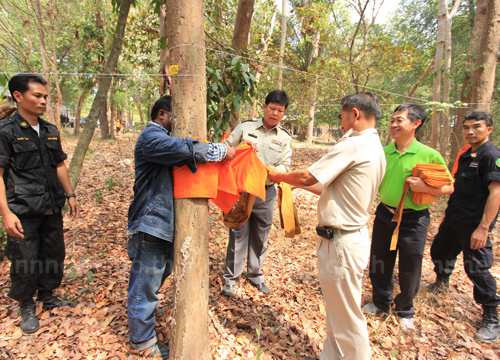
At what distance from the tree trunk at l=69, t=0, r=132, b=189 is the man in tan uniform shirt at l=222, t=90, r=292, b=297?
229 cm

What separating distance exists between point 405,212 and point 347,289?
136 cm

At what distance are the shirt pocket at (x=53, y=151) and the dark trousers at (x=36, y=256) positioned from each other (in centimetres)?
53

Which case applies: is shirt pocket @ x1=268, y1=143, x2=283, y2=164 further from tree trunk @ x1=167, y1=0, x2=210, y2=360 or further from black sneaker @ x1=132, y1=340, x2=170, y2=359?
Result: black sneaker @ x1=132, y1=340, x2=170, y2=359

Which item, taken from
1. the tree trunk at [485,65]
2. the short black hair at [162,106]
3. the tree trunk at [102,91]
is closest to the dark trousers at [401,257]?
the short black hair at [162,106]

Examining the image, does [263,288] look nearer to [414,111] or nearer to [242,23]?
[414,111]

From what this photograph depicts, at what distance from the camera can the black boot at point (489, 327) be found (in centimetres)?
287

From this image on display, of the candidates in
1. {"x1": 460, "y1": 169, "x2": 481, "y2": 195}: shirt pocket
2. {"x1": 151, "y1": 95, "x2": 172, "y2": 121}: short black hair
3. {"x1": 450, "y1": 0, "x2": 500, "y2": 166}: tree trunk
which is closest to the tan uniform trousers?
{"x1": 151, "y1": 95, "x2": 172, "y2": 121}: short black hair

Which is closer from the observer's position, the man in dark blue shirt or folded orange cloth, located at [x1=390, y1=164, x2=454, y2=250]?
the man in dark blue shirt

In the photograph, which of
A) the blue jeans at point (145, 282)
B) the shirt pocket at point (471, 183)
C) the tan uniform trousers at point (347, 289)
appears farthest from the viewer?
the shirt pocket at point (471, 183)

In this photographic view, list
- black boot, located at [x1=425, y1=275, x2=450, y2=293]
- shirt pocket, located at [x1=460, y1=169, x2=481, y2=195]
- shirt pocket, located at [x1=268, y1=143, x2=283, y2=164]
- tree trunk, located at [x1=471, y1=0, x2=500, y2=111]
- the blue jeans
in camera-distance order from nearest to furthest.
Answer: the blue jeans, shirt pocket, located at [x1=460, y1=169, x2=481, y2=195], shirt pocket, located at [x1=268, y1=143, x2=283, y2=164], black boot, located at [x1=425, y1=275, x2=450, y2=293], tree trunk, located at [x1=471, y1=0, x2=500, y2=111]

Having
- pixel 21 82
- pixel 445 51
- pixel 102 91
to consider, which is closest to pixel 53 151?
pixel 21 82

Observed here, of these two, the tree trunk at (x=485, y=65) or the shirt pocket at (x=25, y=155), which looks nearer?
the shirt pocket at (x=25, y=155)

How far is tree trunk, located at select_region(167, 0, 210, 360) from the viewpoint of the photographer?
1.97m

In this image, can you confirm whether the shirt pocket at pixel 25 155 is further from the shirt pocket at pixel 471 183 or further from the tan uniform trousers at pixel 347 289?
the shirt pocket at pixel 471 183
